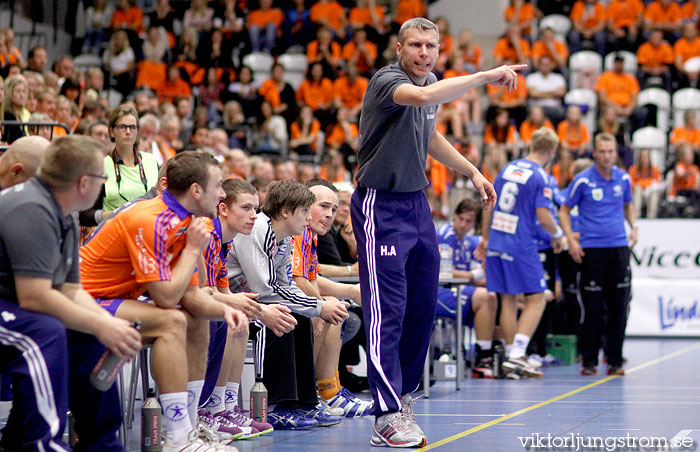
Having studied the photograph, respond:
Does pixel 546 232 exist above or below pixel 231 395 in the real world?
above

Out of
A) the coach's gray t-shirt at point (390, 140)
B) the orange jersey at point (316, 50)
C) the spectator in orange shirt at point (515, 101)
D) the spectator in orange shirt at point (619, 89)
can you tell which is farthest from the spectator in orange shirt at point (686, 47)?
the coach's gray t-shirt at point (390, 140)

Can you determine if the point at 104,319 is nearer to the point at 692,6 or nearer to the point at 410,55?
the point at 410,55

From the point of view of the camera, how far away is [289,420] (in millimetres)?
→ 5723

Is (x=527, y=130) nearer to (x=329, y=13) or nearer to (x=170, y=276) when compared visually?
(x=329, y=13)

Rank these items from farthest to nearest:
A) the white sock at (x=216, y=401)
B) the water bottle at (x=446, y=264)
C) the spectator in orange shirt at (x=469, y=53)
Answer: the spectator in orange shirt at (x=469, y=53), the water bottle at (x=446, y=264), the white sock at (x=216, y=401)

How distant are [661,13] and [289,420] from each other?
14.5 meters

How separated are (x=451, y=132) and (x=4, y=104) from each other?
8454mm

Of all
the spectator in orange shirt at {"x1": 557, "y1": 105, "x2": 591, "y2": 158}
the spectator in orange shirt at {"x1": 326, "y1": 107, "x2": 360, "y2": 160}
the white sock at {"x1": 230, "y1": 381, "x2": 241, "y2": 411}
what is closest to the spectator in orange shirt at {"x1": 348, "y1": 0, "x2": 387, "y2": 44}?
the spectator in orange shirt at {"x1": 326, "y1": 107, "x2": 360, "y2": 160}

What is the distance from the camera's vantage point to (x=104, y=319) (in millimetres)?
3697

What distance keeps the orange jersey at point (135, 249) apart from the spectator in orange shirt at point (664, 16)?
49.2 ft

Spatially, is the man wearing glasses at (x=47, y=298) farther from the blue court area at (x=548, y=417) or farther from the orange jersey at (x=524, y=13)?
the orange jersey at (x=524, y=13)

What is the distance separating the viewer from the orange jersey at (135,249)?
420cm

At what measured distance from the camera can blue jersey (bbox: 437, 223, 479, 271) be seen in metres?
9.48

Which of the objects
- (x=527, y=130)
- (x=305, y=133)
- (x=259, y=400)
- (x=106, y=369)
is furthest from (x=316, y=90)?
(x=106, y=369)
